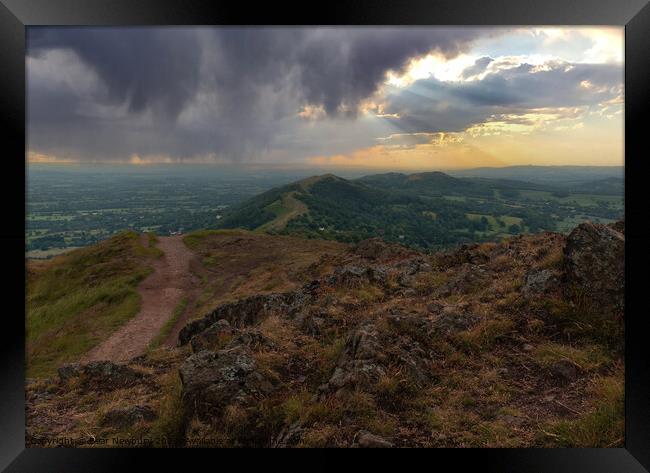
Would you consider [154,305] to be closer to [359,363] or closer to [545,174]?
[359,363]

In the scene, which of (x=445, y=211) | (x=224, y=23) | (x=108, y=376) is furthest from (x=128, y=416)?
(x=445, y=211)

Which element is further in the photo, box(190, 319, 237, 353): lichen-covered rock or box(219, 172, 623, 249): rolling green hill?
box(219, 172, 623, 249): rolling green hill

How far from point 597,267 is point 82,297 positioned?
74.1 ft

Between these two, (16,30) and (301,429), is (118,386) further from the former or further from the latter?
(16,30)

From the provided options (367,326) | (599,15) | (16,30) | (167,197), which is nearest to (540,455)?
(367,326)

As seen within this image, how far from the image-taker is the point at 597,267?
6.11 meters

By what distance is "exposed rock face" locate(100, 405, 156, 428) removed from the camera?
228 inches

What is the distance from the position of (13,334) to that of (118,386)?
2.03m

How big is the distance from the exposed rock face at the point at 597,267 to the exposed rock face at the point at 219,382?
5.72 meters

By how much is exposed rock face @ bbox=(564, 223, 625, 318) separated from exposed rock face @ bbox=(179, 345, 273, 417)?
5716mm

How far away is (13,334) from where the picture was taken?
5754 mm

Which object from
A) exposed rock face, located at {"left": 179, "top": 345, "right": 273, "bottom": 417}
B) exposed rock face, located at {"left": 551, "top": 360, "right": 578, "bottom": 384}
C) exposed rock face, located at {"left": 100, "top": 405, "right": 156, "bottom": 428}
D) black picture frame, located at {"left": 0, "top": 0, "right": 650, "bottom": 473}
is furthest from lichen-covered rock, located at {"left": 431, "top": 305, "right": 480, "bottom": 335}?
exposed rock face, located at {"left": 100, "top": 405, "right": 156, "bottom": 428}

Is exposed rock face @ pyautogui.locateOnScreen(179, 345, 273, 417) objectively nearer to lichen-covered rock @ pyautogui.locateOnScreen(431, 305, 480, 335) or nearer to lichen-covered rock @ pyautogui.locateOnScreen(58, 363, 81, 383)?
lichen-covered rock @ pyautogui.locateOnScreen(431, 305, 480, 335)

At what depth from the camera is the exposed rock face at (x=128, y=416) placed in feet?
19.0
